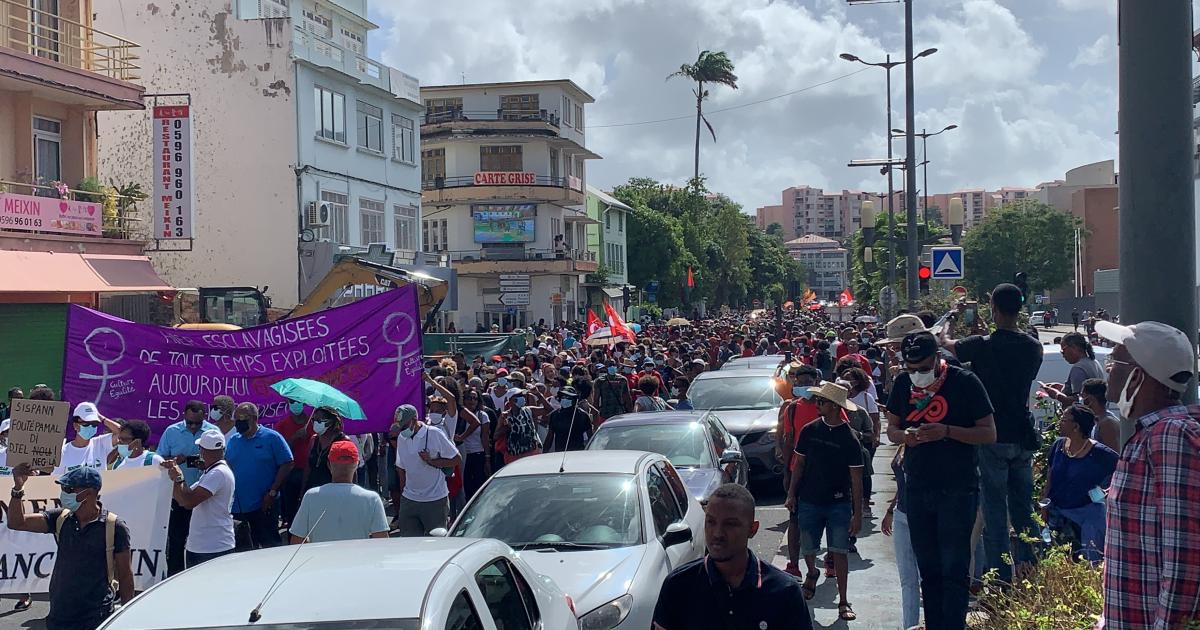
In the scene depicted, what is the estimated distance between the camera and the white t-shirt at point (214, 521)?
27.8 ft

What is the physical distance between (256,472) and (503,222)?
162 feet

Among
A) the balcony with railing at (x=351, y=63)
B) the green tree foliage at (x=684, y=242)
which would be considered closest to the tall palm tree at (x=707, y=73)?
the green tree foliage at (x=684, y=242)

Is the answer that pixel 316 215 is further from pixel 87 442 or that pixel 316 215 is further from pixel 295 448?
pixel 87 442

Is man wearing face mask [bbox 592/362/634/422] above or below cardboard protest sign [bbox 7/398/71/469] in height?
below

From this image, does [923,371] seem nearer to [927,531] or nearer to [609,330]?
[927,531]

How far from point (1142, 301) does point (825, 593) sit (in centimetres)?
520

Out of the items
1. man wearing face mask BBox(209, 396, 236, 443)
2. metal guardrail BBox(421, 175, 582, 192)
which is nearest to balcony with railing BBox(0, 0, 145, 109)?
man wearing face mask BBox(209, 396, 236, 443)

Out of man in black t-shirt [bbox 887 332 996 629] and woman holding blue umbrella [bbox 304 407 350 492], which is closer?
man in black t-shirt [bbox 887 332 996 629]

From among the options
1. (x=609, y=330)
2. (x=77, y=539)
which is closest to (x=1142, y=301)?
(x=77, y=539)

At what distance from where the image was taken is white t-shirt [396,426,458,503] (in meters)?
10.3

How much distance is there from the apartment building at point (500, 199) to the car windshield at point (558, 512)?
48.5 m

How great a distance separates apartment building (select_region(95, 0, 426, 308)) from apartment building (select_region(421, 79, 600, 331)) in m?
24.0

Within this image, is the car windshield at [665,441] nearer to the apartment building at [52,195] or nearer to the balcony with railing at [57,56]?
the apartment building at [52,195]

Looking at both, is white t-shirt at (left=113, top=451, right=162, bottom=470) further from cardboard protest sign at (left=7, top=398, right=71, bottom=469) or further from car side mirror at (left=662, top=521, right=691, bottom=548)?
car side mirror at (left=662, top=521, right=691, bottom=548)
